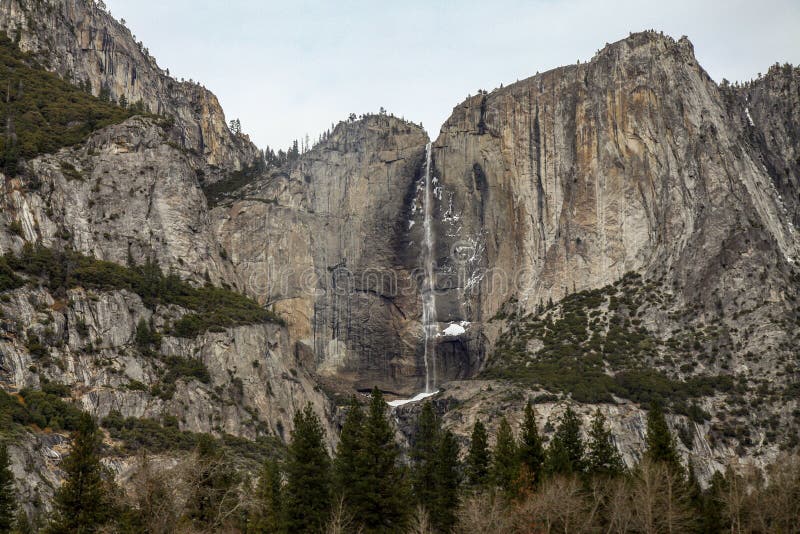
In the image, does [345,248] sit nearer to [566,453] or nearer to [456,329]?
[456,329]

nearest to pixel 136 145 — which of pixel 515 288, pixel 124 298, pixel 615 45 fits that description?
pixel 124 298

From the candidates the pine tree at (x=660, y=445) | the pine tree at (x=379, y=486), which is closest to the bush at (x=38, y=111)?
the pine tree at (x=379, y=486)

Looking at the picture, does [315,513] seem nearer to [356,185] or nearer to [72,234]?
[72,234]

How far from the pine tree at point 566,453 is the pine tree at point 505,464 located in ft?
8.70

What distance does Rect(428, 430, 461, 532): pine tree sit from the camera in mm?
78688

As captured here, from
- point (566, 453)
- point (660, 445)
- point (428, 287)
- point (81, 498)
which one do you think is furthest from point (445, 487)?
point (428, 287)

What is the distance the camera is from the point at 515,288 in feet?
500

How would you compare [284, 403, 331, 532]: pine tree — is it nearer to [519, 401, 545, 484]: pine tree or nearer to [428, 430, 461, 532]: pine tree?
[428, 430, 461, 532]: pine tree

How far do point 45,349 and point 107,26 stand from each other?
8904cm

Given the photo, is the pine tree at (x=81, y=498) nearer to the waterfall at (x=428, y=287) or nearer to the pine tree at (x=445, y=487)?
the pine tree at (x=445, y=487)

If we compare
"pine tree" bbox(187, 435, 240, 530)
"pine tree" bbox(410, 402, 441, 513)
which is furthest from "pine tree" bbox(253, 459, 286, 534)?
"pine tree" bbox(410, 402, 441, 513)

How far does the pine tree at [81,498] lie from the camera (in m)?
60.3

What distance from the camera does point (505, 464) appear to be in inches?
3164

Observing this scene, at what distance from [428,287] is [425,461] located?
72.7m
